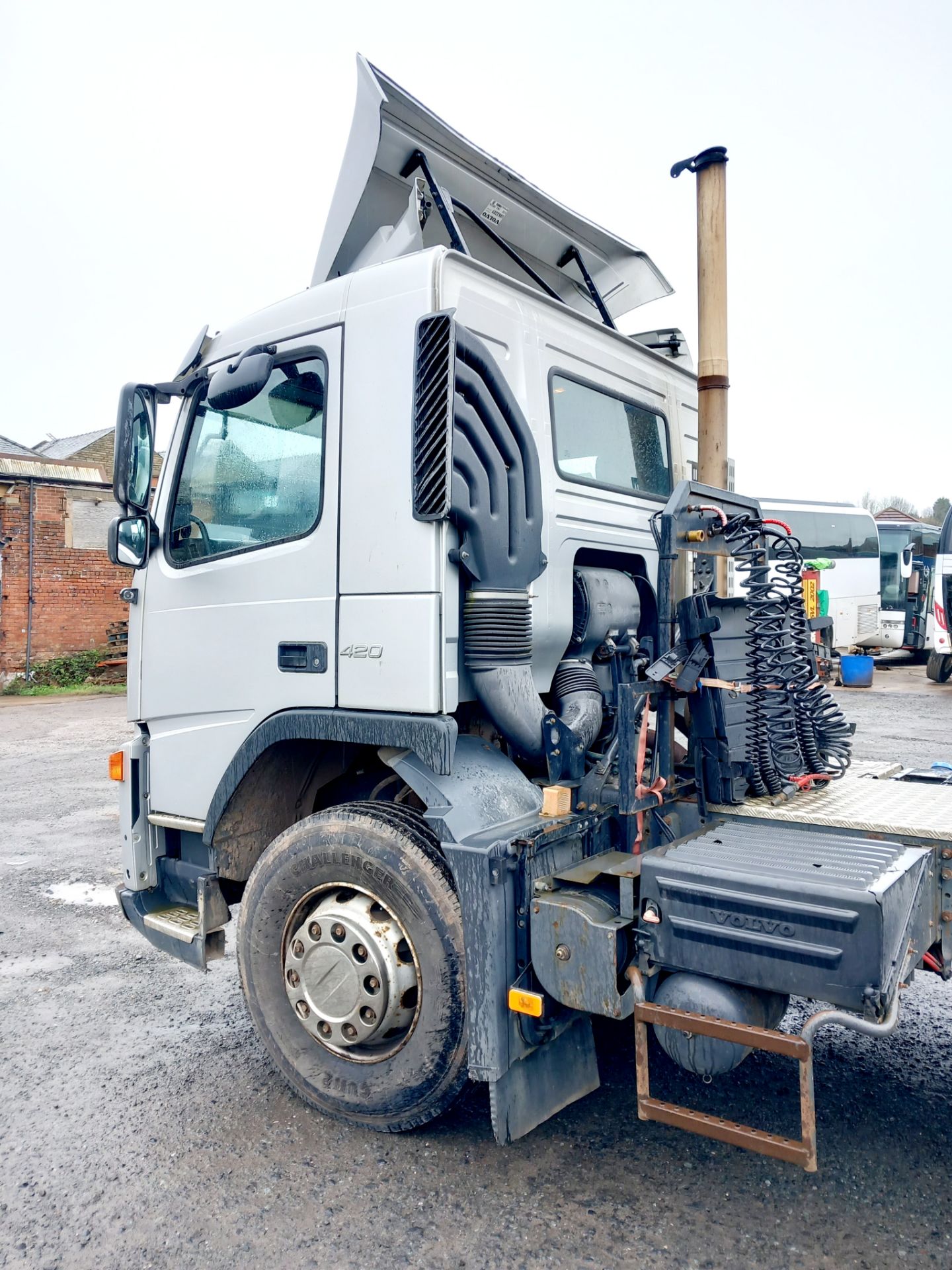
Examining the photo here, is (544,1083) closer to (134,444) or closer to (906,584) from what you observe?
(134,444)

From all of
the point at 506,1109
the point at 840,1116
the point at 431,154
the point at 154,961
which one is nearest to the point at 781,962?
the point at 506,1109

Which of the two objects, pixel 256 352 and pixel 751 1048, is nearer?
pixel 751 1048

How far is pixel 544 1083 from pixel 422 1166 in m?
0.50

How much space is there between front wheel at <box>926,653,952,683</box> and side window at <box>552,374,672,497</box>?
55.7 feet

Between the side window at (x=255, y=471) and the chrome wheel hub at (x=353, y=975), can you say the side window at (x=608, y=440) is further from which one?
the chrome wheel hub at (x=353, y=975)

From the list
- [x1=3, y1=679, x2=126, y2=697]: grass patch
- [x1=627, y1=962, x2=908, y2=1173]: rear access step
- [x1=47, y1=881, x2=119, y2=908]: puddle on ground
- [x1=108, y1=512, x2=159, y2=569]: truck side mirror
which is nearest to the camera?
[x1=627, y1=962, x2=908, y2=1173]: rear access step

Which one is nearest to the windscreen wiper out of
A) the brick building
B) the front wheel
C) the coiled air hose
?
the coiled air hose

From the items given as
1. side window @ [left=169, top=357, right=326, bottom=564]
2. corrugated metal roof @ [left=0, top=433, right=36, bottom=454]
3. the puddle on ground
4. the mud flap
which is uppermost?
corrugated metal roof @ [left=0, top=433, right=36, bottom=454]

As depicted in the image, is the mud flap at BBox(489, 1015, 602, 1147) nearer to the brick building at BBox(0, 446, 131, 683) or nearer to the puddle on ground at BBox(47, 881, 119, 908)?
the puddle on ground at BBox(47, 881, 119, 908)

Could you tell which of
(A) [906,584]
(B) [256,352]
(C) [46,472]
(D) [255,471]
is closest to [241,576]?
(D) [255,471]

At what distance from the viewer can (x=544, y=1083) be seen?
2.88 metres

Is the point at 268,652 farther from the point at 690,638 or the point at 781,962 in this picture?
the point at 781,962

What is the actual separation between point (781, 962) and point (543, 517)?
1690 millimetres

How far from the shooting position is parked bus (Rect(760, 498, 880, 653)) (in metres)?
23.6
